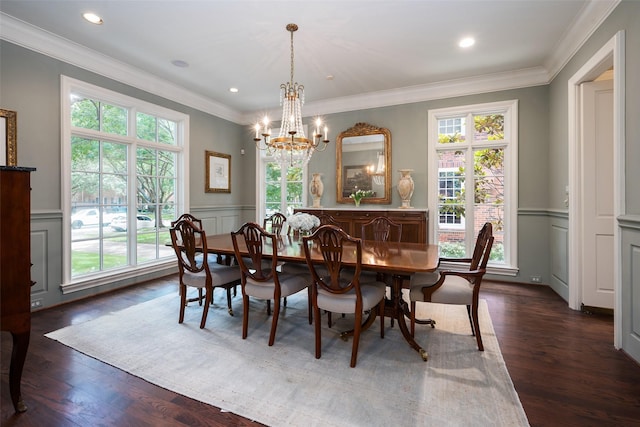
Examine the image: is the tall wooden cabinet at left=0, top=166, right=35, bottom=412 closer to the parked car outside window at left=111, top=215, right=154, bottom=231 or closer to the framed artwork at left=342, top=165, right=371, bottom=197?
the parked car outside window at left=111, top=215, right=154, bottom=231

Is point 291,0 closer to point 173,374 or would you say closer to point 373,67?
point 373,67

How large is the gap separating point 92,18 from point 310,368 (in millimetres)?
3667

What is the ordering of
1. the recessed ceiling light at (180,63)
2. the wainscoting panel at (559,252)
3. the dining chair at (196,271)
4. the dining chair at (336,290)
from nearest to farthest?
the dining chair at (336,290)
the dining chair at (196,271)
the wainscoting panel at (559,252)
the recessed ceiling light at (180,63)

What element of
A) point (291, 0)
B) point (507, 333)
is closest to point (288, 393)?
point (507, 333)

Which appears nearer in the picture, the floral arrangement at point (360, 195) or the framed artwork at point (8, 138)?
the framed artwork at point (8, 138)

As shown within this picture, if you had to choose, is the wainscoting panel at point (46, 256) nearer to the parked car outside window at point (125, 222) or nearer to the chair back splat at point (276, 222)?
the parked car outside window at point (125, 222)

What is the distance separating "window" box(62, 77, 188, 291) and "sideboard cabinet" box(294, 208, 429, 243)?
2.55m

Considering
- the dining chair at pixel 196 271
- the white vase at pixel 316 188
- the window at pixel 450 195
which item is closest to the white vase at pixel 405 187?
the window at pixel 450 195

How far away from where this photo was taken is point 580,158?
3.16 m

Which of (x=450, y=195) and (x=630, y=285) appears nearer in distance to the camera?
(x=630, y=285)

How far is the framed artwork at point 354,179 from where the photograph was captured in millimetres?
5039

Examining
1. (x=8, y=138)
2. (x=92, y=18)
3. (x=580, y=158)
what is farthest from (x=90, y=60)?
(x=580, y=158)

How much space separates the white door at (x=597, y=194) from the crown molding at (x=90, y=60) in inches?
203

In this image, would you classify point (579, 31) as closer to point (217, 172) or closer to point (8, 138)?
point (217, 172)
